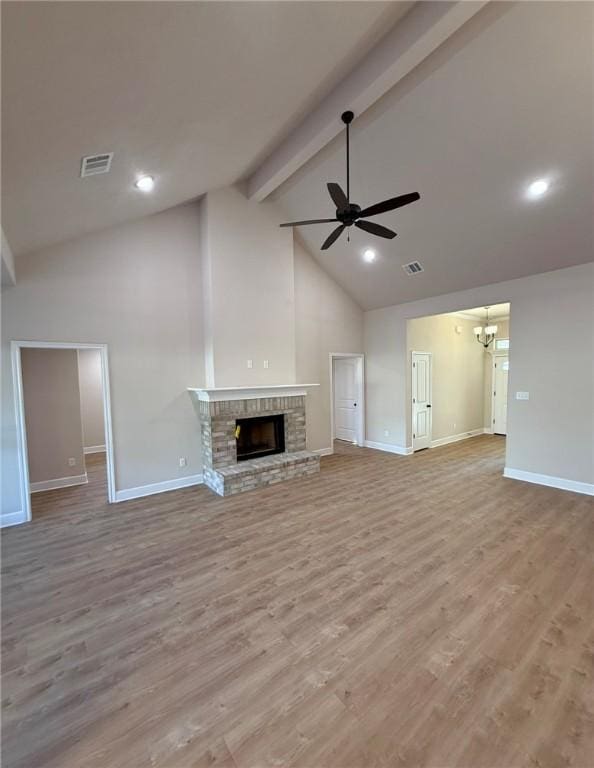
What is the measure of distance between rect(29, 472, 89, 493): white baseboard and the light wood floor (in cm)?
156

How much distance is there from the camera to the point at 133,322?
464 centimetres

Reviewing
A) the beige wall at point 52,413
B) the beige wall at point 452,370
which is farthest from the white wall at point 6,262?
the beige wall at point 452,370

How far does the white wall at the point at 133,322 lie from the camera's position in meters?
3.95

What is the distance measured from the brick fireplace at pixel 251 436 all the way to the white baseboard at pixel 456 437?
→ 10.9ft

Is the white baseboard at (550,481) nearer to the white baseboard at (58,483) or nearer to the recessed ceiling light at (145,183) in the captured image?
the recessed ceiling light at (145,183)

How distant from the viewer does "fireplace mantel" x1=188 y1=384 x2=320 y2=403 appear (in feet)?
15.8

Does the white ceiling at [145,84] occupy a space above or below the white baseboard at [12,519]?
above

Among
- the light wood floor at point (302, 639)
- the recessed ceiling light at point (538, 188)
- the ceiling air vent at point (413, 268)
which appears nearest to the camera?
the light wood floor at point (302, 639)

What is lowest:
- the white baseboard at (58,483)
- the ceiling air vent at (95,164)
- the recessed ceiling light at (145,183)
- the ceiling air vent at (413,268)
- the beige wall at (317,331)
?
the white baseboard at (58,483)

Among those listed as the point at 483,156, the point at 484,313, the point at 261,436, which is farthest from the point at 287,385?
the point at 484,313

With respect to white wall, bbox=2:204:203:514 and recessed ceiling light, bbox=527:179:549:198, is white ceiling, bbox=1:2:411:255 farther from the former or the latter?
recessed ceiling light, bbox=527:179:549:198

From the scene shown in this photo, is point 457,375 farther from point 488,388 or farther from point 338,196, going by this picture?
point 338,196

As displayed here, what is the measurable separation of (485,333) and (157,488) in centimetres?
793

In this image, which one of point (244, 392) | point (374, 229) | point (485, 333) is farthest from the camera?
point (485, 333)
